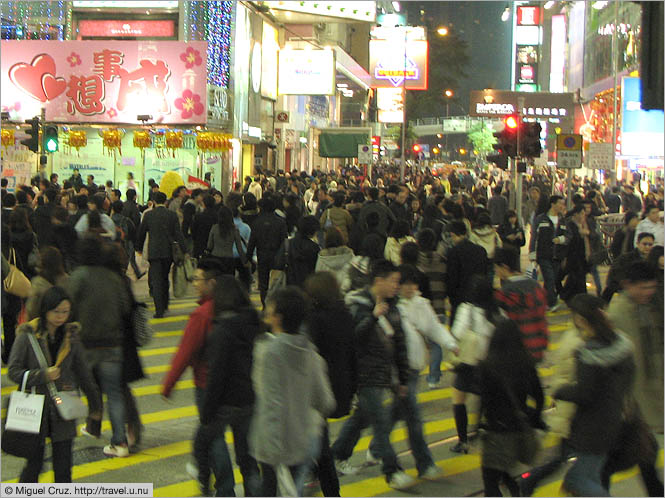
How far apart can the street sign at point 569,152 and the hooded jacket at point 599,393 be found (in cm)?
1317

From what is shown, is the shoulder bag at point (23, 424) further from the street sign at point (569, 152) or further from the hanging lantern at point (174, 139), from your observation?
the hanging lantern at point (174, 139)

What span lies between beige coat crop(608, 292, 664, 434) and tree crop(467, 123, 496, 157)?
10852 centimetres

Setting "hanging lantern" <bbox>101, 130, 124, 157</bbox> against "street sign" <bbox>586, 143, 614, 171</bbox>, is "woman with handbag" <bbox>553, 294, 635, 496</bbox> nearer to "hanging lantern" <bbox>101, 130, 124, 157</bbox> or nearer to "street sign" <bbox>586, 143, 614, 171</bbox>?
"hanging lantern" <bbox>101, 130, 124, 157</bbox>

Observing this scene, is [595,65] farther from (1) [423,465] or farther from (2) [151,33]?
(1) [423,465]

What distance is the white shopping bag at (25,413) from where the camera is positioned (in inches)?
225

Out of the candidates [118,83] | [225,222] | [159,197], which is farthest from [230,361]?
[118,83]

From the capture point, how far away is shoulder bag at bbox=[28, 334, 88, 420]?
19.0 feet

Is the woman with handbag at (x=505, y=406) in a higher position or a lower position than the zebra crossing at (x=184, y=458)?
higher

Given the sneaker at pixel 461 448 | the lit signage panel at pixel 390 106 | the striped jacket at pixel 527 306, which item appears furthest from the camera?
the lit signage panel at pixel 390 106

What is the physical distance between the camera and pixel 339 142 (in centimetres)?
4019

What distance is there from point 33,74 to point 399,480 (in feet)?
75.3

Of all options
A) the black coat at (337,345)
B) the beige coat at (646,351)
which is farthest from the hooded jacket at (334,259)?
the black coat at (337,345)

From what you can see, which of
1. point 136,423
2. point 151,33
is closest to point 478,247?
point 136,423

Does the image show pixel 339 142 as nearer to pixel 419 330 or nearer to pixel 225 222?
pixel 225 222
